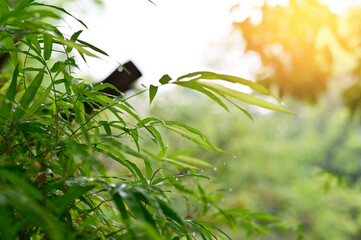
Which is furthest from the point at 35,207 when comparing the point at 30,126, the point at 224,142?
the point at 224,142

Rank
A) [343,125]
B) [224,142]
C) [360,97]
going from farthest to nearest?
[343,125]
[224,142]
[360,97]

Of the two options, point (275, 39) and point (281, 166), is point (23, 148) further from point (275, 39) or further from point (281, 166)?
point (281, 166)

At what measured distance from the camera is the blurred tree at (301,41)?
7.75 feet

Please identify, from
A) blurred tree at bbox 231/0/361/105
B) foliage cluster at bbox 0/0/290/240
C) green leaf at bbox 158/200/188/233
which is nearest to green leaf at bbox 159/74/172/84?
foliage cluster at bbox 0/0/290/240

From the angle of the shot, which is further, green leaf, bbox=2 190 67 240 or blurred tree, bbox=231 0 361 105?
blurred tree, bbox=231 0 361 105

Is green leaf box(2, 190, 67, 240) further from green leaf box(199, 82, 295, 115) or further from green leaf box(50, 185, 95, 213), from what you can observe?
green leaf box(199, 82, 295, 115)

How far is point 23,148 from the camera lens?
527 millimetres

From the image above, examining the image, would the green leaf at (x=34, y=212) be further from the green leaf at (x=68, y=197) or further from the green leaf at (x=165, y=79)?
the green leaf at (x=165, y=79)

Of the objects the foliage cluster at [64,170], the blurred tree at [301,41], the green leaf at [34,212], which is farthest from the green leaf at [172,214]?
the blurred tree at [301,41]

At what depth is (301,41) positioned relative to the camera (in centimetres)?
257

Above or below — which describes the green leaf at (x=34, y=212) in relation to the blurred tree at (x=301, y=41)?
above

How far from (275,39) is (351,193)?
10011 mm

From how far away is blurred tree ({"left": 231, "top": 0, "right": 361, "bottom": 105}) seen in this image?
2363mm

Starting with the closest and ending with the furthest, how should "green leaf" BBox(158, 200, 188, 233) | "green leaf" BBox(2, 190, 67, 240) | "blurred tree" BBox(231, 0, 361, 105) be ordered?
"green leaf" BBox(2, 190, 67, 240) < "green leaf" BBox(158, 200, 188, 233) < "blurred tree" BBox(231, 0, 361, 105)
